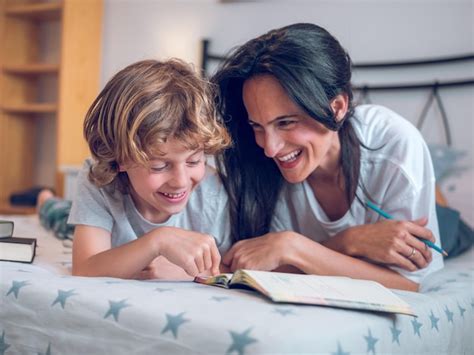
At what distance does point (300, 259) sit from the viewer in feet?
4.04

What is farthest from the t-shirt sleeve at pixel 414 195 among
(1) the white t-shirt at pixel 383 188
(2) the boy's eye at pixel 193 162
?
(2) the boy's eye at pixel 193 162

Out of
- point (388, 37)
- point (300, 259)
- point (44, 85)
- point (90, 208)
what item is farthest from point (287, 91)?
point (44, 85)

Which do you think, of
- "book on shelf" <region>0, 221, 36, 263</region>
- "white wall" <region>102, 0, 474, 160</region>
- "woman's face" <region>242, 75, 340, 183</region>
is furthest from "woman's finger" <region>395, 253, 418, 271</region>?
"white wall" <region>102, 0, 474, 160</region>

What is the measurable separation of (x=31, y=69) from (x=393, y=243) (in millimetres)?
2823

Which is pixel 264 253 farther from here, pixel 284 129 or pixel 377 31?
pixel 377 31

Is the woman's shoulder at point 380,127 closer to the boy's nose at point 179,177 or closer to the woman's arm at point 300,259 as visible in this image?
the woman's arm at point 300,259

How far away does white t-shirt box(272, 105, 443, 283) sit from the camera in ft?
4.53

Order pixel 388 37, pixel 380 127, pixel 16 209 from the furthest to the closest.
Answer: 1. pixel 16 209
2. pixel 388 37
3. pixel 380 127

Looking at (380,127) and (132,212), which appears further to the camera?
(380,127)

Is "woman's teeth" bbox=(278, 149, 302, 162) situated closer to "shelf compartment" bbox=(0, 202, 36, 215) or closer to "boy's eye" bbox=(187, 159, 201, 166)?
"boy's eye" bbox=(187, 159, 201, 166)

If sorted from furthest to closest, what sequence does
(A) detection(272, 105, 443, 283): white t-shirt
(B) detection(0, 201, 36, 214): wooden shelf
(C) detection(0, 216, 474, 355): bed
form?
(B) detection(0, 201, 36, 214): wooden shelf < (A) detection(272, 105, 443, 283): white t-shirt < (C) detection(0, 216, 474, 355): bed

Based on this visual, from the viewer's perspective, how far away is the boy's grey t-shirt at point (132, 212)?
126cm

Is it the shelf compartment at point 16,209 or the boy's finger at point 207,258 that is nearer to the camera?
the boy's finger at point 207,258

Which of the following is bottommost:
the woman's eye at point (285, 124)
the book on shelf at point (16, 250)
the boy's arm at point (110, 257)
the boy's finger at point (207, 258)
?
the book on shelf at point (16, 250)
